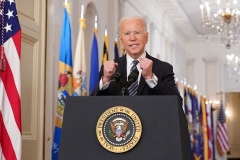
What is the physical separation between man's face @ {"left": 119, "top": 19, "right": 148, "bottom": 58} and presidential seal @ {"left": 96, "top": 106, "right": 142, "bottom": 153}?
0.60 meters

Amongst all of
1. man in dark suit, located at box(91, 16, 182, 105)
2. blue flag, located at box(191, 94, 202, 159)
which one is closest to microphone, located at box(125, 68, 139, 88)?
man in dark suit, located at box(91, 16, 182, 105)

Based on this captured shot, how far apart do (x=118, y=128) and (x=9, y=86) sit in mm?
2178

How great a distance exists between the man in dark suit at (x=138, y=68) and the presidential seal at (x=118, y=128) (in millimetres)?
269

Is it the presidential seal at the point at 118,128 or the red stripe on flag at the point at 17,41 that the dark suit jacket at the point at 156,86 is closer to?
the presidential seal at the point at 118,128

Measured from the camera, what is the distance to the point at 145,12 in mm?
12797

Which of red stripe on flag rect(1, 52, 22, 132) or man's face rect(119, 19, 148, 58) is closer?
man's face rect(119, 19, 148, 58)

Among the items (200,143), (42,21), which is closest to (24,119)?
(42,21)

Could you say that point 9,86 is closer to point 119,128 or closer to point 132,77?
point 132,77

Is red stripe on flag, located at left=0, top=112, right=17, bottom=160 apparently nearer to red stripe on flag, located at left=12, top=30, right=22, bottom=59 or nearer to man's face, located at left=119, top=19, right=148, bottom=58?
red stripe on flag, located at left=12, top=30, right=22, bottom=59

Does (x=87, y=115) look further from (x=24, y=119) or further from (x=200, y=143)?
(x=200, y=143)

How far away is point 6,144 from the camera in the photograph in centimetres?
419

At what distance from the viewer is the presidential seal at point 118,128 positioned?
89.7 inches

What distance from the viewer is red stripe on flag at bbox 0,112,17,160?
4176mm

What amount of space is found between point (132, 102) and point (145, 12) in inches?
421
